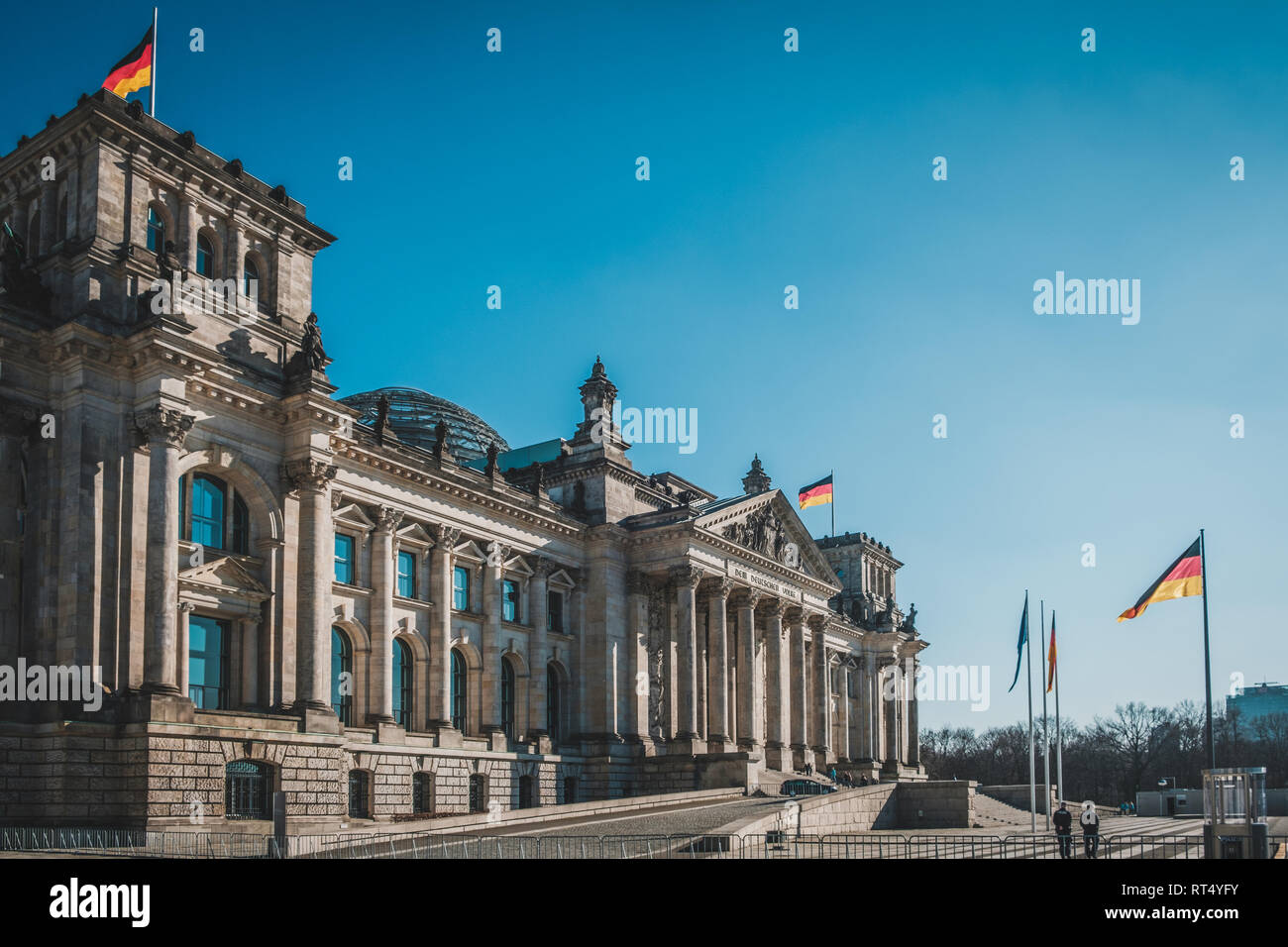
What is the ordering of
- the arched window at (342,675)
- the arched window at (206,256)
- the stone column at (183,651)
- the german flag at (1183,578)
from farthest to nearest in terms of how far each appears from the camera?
the arched window at (342,675), the arched window at (206,256), the stone column at (183,651), the german flag at (1183,578)

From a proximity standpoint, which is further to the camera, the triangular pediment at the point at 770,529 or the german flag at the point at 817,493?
the german flag at the point at 817,493

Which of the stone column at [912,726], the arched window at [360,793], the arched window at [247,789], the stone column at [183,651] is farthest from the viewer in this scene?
the stone column at [912,726]

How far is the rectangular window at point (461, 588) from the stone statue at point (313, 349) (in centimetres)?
1309

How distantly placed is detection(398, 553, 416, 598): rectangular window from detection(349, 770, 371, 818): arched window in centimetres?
761

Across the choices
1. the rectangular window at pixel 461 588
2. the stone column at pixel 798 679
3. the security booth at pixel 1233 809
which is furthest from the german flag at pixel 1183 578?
the stone column at pixel 798 679

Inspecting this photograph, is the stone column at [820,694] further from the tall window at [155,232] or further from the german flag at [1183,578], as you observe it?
the tall window at [155,232]

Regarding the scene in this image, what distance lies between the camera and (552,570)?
59.6 metres

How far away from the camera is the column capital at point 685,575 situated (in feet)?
201

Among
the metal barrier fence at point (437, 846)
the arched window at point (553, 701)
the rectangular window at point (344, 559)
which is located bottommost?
the metal barrier fence at point (437, 846)

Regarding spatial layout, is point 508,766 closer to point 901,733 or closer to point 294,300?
point 294,300

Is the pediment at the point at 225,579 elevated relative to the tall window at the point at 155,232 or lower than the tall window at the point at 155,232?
lower
